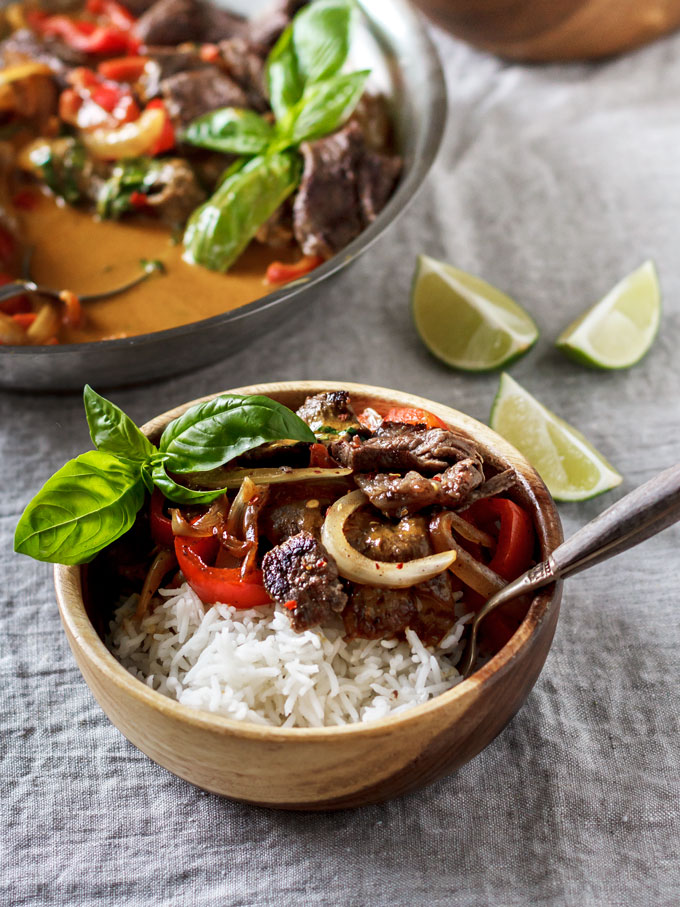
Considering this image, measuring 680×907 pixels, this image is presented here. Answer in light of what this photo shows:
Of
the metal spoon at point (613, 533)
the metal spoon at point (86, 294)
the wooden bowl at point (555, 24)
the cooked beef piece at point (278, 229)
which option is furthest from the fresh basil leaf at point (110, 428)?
the wooden bowl at point (555, 24)

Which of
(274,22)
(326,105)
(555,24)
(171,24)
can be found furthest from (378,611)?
(555,24)

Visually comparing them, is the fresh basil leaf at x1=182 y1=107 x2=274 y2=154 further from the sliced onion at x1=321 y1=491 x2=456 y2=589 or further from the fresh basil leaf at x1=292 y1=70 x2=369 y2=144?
the sliced onion at x1=321 y1=491 x2=456 y2=589

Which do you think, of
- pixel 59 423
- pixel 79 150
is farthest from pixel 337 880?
pixel 79 150

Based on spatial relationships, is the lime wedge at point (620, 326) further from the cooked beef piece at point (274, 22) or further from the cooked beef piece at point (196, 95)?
the cooked beef piece at point (274, 22)

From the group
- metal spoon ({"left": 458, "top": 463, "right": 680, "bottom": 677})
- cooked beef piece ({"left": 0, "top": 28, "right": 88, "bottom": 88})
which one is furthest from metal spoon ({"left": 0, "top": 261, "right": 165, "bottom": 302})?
metal spoon ({"left": 458, "top": 463, "right": 680, "bottom": 677})

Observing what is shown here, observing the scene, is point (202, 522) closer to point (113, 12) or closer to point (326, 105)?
point (326, 105)

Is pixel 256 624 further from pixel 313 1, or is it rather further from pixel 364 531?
pixel 313 1
